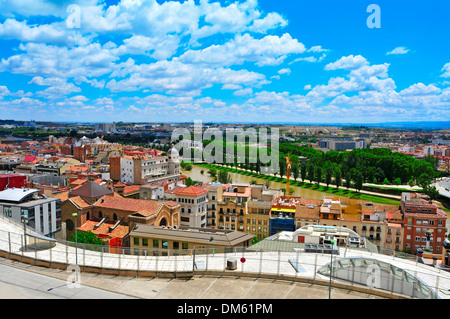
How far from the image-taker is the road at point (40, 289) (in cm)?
653

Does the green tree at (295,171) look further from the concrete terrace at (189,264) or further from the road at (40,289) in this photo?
the road at (40,289)

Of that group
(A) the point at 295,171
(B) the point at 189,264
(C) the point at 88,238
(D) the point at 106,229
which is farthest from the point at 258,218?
(A) the point at 295,171

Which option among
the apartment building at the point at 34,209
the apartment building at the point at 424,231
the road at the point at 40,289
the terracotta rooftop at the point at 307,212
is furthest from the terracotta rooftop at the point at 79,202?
the apartment building at the point at 424,231

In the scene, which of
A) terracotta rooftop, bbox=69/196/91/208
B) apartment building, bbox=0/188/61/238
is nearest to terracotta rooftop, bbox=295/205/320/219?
terracotta rooftop, bbox=69/196/91/208

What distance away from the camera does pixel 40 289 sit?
22.4 feet

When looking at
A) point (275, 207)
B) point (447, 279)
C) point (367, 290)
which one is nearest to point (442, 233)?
point (275, 207)

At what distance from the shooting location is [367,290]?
695cm

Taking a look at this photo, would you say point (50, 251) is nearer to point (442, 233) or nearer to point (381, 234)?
point (381, 234)

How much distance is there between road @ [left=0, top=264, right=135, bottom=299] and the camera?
653cm

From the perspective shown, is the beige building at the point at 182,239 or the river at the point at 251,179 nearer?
the beige building at the point at 182,239

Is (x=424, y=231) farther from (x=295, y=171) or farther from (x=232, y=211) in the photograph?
(x=295, y=171)

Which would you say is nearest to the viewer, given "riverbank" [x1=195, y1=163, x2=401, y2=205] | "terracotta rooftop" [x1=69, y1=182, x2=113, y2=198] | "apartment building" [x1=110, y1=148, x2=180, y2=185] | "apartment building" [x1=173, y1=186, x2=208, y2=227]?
"apartment building" [x1=173, y1=186, x2=208, y2=227]

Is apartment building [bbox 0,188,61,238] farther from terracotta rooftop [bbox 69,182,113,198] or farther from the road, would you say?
the road
